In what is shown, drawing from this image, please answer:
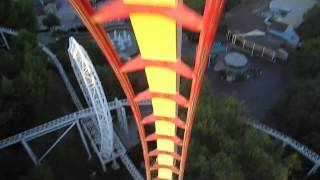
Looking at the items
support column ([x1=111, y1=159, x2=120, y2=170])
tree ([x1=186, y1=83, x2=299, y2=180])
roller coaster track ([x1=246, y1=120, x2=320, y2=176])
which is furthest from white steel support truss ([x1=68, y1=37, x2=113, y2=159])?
roller coaster track ([x1=246, y1=120, x2=320, y2=176])

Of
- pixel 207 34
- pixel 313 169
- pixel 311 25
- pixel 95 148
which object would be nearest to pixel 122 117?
pixel 95 148

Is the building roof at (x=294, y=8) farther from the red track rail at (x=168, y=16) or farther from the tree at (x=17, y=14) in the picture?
the red track rail at (x=168, y=16)

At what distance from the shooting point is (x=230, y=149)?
80.5 feet

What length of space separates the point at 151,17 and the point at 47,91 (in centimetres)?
2019

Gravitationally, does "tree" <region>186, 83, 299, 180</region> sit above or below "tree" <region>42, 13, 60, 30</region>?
below

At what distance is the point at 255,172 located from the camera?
80.7 feet

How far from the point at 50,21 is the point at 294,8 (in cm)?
2251

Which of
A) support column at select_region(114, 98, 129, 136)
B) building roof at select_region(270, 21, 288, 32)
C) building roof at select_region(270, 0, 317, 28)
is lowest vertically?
support column at select_region(114, 98, 129, 136)

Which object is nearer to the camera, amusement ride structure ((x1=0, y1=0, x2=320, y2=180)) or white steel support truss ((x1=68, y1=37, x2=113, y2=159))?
→ amusement ride structure ((x1=0, y1=0, x2=320, y2=180))

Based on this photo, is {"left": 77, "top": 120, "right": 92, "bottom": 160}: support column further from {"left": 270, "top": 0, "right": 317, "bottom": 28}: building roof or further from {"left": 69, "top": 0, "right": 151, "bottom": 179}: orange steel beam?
{"left": 270, "top": 0, "right": 317, "bottom": 28}: building roof

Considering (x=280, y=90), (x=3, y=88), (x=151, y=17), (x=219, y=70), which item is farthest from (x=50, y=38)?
(x=151, y=17)

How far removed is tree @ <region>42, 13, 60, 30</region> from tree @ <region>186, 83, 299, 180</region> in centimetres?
1735

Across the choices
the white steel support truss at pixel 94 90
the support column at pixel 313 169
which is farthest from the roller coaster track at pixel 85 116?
the white steel support truss at pixel 94 90

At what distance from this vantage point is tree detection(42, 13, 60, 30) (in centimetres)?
3719
